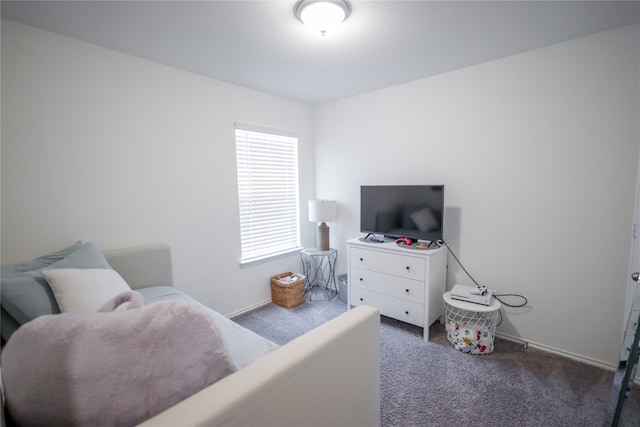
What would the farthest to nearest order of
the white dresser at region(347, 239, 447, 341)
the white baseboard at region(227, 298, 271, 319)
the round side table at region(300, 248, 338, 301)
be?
the round side table at region(300, 248, 338, 301) < the white baseboard at region(227, 298, 271, 319) < the white dresser at region(347, 239, 447, 341)

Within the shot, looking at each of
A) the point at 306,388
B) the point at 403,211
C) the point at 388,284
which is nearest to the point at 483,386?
the point at 388,284

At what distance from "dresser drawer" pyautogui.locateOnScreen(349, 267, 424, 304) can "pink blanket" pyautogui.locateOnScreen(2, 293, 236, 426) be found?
6.50 ft

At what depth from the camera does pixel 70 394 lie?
0.56 meters

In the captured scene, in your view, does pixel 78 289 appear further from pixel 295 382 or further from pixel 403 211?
pixel 403 211

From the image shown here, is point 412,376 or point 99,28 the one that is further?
point 412,376

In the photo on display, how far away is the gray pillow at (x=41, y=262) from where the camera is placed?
1423mm

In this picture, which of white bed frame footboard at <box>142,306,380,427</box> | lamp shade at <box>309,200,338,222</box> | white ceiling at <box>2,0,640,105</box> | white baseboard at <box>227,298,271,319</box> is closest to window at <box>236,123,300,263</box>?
lamp shade at <box>309,200,338,222</box>

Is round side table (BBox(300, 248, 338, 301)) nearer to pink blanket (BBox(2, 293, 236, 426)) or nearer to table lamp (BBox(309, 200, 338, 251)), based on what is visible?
table lamp (BBox(309, 200, 338, 251))

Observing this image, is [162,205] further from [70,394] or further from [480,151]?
[480,151]

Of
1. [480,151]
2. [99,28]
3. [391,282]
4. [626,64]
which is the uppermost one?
[99,28]

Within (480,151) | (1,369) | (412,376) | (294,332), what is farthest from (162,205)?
(480,151)

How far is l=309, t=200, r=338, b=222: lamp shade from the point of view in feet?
10.1

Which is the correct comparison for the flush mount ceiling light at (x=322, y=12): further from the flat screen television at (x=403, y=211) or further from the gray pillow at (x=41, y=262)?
the gray pillow at (x=41, y=262)

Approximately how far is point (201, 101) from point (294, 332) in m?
2.25
